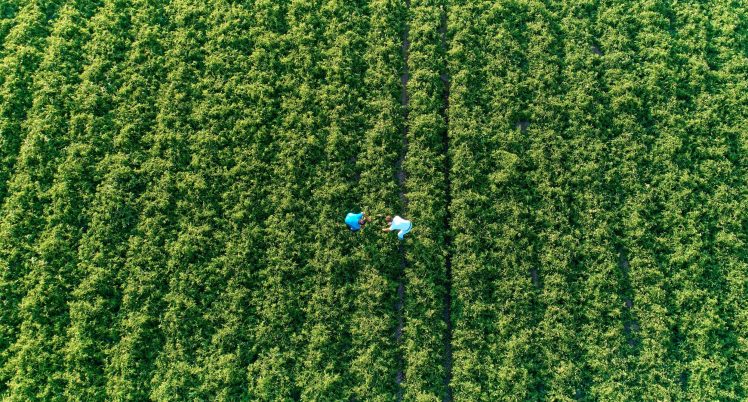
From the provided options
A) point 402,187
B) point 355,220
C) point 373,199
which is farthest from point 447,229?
point 355,220

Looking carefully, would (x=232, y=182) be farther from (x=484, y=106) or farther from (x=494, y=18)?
(x=494, y=18)

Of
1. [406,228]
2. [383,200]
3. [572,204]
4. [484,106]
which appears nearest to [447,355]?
[406,228]

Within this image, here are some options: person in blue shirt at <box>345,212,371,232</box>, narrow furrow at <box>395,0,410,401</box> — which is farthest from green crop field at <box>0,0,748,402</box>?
person in blue shirt at <box>345,212,371,232</box>

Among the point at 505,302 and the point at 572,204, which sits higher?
the point at 572,204

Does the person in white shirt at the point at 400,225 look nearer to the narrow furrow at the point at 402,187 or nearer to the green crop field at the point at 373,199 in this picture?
the green crop field at the point at 373,199

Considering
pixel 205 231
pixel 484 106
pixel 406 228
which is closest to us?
pixel 406 228

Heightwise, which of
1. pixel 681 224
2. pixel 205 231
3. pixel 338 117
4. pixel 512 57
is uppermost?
pixel 512 57
